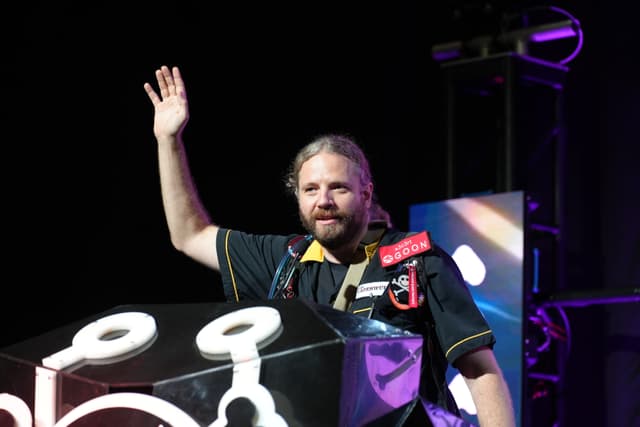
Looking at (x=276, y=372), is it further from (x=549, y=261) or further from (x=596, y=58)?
(x=596, y=58)

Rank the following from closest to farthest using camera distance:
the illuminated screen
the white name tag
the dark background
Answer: the white name tag < the dark background < the illuminated screen

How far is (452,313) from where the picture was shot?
221 centimetres

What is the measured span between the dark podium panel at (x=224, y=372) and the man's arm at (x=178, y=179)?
0.92 metres

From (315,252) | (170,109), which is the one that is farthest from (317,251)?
(170,109)

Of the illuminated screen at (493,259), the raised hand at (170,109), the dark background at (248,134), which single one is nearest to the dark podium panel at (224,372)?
the raised hand at (170,109)

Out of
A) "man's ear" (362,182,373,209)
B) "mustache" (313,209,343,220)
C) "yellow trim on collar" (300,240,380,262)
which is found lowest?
"yellow trim on collar" (300,240,380,262)

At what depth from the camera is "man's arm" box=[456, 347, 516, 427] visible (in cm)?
212

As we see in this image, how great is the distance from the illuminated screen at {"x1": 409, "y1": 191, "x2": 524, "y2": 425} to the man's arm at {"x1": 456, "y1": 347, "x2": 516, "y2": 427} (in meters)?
1.66

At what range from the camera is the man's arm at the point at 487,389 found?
83.3 inches

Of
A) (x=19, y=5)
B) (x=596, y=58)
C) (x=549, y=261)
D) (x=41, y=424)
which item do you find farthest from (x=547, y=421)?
(x=41, y=424)

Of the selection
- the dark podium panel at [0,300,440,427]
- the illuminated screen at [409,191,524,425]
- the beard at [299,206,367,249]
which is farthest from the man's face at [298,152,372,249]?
the illuminated screen at [409,191,524,425]

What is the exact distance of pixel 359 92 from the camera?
4914 mm

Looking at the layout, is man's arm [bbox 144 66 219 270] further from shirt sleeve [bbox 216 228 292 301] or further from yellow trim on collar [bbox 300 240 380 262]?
yellow trim on collar [bbox 300 240 380 262]

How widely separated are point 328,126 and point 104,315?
120 inches
